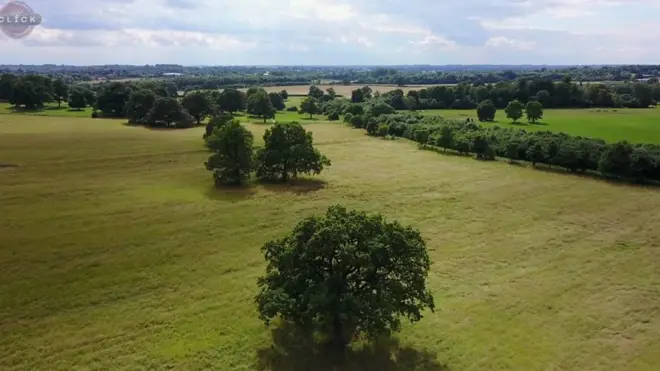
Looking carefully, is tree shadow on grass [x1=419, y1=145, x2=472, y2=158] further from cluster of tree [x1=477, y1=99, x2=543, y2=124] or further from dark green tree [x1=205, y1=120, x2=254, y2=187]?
cluster of tree [x1=477, y1=99, x2=543, y2=124]

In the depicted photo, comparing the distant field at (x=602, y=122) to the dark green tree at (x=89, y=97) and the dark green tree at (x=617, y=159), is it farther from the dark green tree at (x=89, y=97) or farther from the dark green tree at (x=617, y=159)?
the dark green tree at (x=89, y=97)

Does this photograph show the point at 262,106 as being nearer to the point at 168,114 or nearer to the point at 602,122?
the point at 168,114

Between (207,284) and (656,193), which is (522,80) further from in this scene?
(207,284)

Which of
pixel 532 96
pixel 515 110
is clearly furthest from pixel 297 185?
pixel 532 96

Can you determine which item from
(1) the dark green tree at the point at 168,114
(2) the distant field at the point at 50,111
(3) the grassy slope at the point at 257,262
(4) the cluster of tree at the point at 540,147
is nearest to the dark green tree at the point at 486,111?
(4) the cluster of tree at the point at 540,147

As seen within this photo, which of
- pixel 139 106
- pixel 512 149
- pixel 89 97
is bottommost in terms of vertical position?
pixel 512 149
